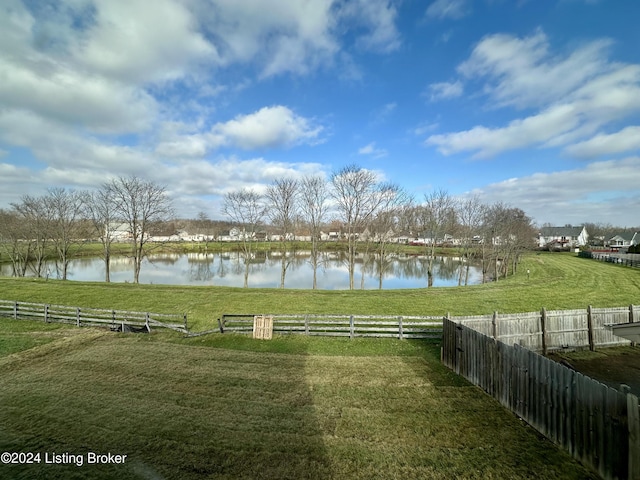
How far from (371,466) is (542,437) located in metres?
4.18

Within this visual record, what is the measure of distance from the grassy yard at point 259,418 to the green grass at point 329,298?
740cm

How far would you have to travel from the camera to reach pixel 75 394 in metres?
8.90

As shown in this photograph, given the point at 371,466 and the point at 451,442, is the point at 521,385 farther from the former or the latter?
the point at 371,466

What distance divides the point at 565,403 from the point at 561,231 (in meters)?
119

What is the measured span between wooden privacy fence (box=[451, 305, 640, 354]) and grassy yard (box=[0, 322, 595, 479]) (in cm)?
271

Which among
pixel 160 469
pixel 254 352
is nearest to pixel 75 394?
pixel 160 469

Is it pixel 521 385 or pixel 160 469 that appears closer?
pixel 160 469

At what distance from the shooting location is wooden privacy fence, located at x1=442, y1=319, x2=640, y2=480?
5.40 m

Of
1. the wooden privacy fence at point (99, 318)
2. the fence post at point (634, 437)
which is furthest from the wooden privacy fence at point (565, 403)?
the wooden privacy fence at point (99, 318)

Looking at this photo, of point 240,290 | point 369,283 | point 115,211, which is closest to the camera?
point 240,290

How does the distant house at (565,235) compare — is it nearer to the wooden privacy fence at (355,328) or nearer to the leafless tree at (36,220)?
the wooden privacy fence at (355,328)

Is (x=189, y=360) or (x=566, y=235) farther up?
(x=566, y=235)

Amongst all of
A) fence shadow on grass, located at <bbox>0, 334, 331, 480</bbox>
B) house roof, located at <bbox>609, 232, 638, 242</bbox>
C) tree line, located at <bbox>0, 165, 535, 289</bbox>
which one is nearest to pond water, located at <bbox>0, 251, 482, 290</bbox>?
tree line, located at <bbox>0, 165, 535, 289</bbox>

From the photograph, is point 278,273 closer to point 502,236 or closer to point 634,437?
point 502,236
